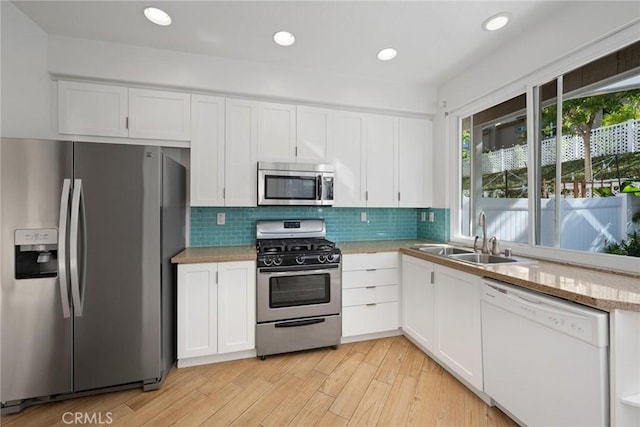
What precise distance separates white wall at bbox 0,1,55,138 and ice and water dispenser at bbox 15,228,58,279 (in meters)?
0.78

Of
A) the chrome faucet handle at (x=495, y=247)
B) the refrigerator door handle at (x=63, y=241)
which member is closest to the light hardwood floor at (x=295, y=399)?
the refrigerator door handle at (x=63, y=241)

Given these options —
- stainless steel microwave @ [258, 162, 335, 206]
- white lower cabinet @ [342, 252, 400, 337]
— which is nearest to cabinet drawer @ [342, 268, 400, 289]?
white lower cabinet @ [342, 252, 400, 337]

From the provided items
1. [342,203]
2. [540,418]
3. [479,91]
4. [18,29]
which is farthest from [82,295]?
[479,91]

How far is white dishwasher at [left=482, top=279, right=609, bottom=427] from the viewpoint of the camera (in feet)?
4.20

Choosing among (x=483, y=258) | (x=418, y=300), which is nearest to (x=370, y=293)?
(x=418, y=300)

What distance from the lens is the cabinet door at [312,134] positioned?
293 cm

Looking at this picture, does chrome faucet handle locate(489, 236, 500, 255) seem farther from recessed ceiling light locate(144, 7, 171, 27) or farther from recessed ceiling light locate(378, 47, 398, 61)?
recessed ceiling light locate(144, 7, 171, 27)

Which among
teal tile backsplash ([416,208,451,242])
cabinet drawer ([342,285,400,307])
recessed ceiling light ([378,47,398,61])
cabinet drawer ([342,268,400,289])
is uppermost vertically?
recessed ceiling light ([378,47,398,61])

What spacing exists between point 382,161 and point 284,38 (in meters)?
1.58

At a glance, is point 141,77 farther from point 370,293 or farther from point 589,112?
point 589,112

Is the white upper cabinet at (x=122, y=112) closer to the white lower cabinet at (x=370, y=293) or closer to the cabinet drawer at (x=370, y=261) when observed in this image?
the cabinet drawer at (x=370, y=261)

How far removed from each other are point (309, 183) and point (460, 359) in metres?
1.97

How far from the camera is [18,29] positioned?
2049 millimetres

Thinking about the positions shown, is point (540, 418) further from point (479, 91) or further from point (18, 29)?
point (18, 29)
